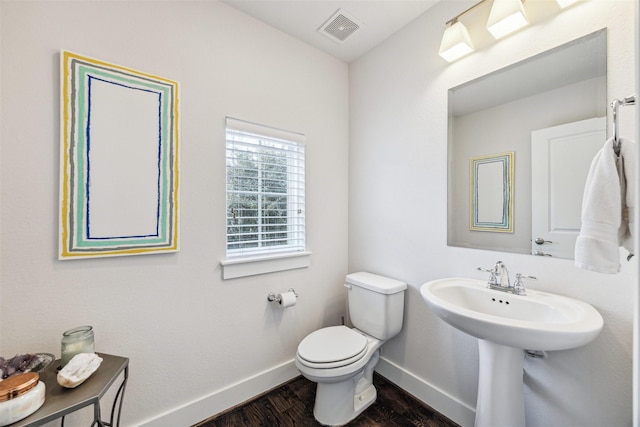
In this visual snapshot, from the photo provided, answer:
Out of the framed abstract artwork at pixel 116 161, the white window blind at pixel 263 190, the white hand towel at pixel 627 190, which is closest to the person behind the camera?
the white hand towel at pixel 627 190

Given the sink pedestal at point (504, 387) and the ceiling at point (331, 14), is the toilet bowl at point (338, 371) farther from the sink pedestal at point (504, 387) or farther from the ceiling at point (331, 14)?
the ceiling at point (331, 14)

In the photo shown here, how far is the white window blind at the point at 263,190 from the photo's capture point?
1619 millimetres

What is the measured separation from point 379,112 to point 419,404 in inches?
78.0

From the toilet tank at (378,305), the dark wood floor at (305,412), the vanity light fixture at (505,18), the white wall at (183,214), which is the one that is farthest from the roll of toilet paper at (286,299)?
the vanity light fixture at (505,18)

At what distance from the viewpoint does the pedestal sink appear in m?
0.85

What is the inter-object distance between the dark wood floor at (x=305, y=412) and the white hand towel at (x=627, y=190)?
1302mm

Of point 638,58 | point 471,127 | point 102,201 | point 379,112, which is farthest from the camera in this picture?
point 379,112

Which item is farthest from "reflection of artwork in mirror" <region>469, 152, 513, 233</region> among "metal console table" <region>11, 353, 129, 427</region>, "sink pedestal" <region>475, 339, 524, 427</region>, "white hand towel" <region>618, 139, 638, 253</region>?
"metal console table" <region>11, 353, 129, 427</region>

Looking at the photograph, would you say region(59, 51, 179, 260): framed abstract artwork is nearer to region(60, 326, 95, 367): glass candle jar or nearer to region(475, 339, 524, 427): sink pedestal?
region(60, 326, 95, 367): glass candle jar

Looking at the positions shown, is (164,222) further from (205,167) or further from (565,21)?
(565,21)

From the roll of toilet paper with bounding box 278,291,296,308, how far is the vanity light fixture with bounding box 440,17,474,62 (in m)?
1.73

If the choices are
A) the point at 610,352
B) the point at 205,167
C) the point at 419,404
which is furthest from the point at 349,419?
the point at 205,167

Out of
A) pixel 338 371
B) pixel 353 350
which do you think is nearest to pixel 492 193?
pixel 353 350

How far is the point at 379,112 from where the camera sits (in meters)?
1.90
